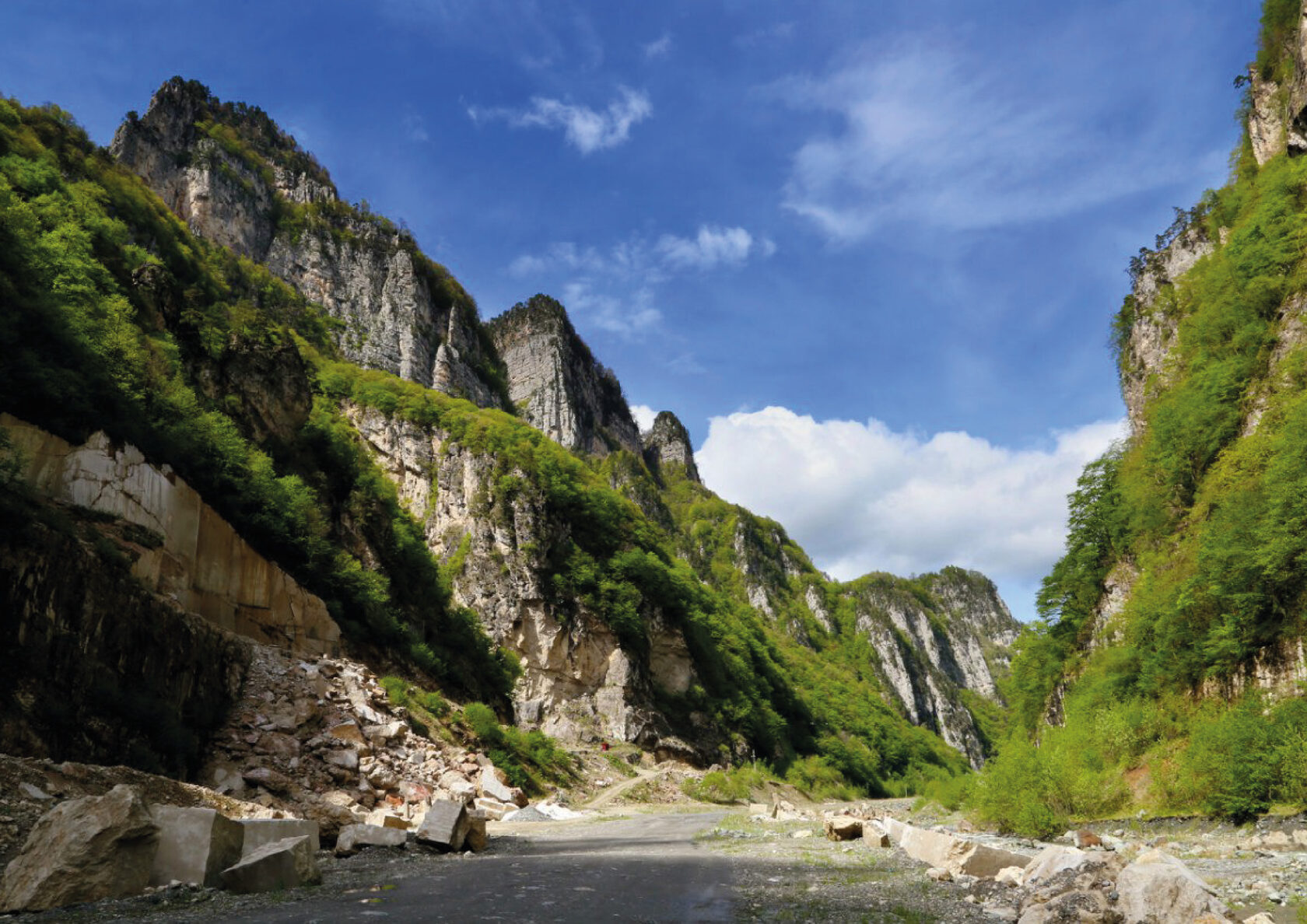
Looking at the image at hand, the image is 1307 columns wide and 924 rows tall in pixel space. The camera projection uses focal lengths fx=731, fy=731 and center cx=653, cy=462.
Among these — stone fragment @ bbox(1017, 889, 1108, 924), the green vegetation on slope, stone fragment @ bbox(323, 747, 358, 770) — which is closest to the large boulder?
stone fragment @ bbox(1017, 889, 1108, 924)

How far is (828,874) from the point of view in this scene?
12180mm

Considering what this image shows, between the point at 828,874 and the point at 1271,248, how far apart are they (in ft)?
104

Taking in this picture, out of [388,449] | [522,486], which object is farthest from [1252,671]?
[388,449]

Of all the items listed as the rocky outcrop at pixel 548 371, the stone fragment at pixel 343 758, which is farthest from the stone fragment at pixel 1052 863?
the rocky outcrop at pixel 548 371

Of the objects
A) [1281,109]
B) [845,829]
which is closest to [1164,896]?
[845,829]

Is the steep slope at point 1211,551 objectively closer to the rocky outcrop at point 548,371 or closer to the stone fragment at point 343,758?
the stone fragment at point 343,758

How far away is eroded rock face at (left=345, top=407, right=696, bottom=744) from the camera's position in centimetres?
6116

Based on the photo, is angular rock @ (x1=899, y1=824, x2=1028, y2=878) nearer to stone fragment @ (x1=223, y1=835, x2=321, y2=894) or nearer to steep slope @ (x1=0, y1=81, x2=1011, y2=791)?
stone fragment @ (x1=223, y1=835, x2=321, y2=894)

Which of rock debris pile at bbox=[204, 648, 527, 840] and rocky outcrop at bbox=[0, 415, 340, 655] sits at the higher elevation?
rocky outcrop at bbox=[0, 415, 340, 655]

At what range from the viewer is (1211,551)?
2117cm

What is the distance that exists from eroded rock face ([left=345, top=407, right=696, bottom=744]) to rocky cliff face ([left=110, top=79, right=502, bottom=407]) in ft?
96.4

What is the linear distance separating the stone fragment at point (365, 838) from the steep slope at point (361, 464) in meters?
14.8

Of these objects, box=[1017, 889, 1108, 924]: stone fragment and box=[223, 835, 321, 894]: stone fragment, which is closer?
box=[1017, 889, 1108, 924]: stone fragment

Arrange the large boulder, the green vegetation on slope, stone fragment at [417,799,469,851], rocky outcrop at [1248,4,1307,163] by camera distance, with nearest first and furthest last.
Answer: the large boulder
stone fragment at [417,799,469,851]
the green vegetation on slope
rocky outcrop at [1248,4,1307,163]
